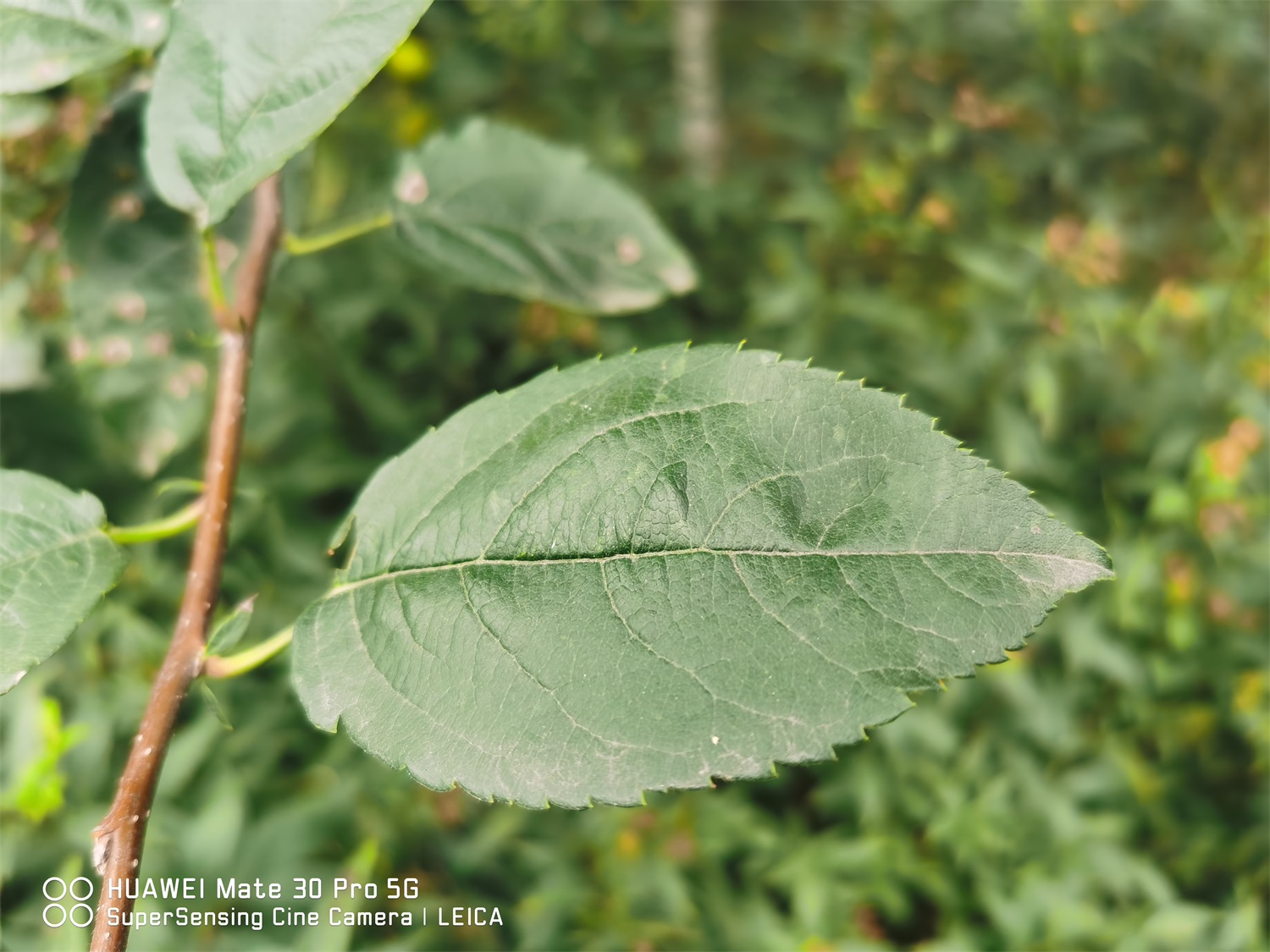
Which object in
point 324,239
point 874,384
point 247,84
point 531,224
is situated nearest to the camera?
point 247,84

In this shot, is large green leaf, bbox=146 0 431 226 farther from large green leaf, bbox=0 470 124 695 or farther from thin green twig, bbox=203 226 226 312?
large green leaf, bbox=0 470 124 695

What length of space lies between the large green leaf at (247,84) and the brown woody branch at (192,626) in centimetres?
9

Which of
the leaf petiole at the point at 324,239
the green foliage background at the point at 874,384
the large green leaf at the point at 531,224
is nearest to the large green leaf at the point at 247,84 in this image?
the leaf petiole at the point at 324,239

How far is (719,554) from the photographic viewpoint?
406 millimetres

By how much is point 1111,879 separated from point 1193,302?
103cm

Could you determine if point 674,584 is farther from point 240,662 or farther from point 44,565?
point 44,565

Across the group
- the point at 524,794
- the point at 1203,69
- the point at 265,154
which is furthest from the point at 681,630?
the point at 1203,69

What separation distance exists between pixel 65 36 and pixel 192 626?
0.43 meters

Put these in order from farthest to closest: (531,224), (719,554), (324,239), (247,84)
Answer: (531,224)
(324,239)
(247,84)
(719,554)

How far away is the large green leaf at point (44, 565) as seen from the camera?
0.42m

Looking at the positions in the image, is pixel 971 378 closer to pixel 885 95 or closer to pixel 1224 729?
pixel 885 95

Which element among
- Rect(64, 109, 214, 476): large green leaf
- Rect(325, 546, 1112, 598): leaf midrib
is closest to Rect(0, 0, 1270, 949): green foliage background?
Rect(64, 109, 214, 476): large green leaf

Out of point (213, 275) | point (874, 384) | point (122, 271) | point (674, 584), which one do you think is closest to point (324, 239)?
point (213, 275)

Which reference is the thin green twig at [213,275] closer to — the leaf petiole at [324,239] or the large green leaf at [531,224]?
the leaf petiole at [324,239]
